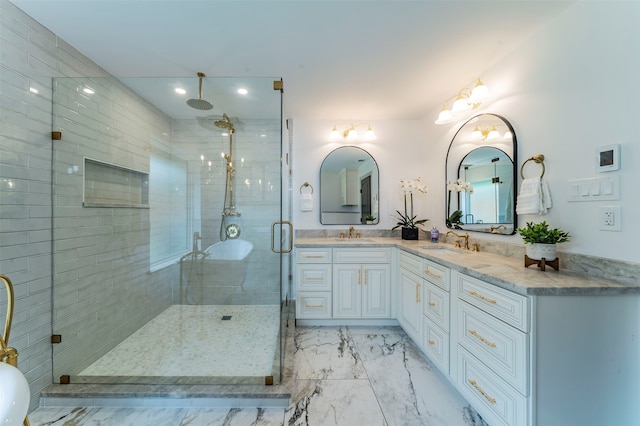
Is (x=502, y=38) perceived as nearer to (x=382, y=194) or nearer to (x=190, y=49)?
(x=382, y=194)

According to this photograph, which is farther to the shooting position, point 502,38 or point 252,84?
point 252,84

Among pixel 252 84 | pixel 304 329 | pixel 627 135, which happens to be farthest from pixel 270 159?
pixel 627 135

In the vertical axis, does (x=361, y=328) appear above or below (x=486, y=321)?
below

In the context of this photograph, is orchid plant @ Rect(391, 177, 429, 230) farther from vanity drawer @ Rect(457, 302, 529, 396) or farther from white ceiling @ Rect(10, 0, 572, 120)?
vanity drawer @ Rect(457, 302, 529, 396)

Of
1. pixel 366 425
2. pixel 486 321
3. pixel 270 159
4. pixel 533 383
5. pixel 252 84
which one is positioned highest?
pixel 252 84

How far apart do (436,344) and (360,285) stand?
849mm

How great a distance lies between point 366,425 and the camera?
4.42 feet

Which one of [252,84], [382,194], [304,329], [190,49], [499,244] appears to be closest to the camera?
[190,49]

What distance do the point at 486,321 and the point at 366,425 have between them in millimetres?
885

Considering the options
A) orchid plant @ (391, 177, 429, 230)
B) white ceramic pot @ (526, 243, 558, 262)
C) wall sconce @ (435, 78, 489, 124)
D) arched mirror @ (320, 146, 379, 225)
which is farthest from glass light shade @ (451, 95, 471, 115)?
white ceramic pot @ (526, 243, 558, 262)

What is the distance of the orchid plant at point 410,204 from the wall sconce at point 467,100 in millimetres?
802

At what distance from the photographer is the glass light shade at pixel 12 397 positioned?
677 millimetres

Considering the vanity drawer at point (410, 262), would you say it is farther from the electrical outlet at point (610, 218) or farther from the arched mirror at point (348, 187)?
the electrical outlet at point (610, 218)

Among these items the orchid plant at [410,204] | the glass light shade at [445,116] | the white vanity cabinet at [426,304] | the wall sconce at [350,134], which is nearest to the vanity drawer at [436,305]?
the white vanity cabinet at [426,304]
